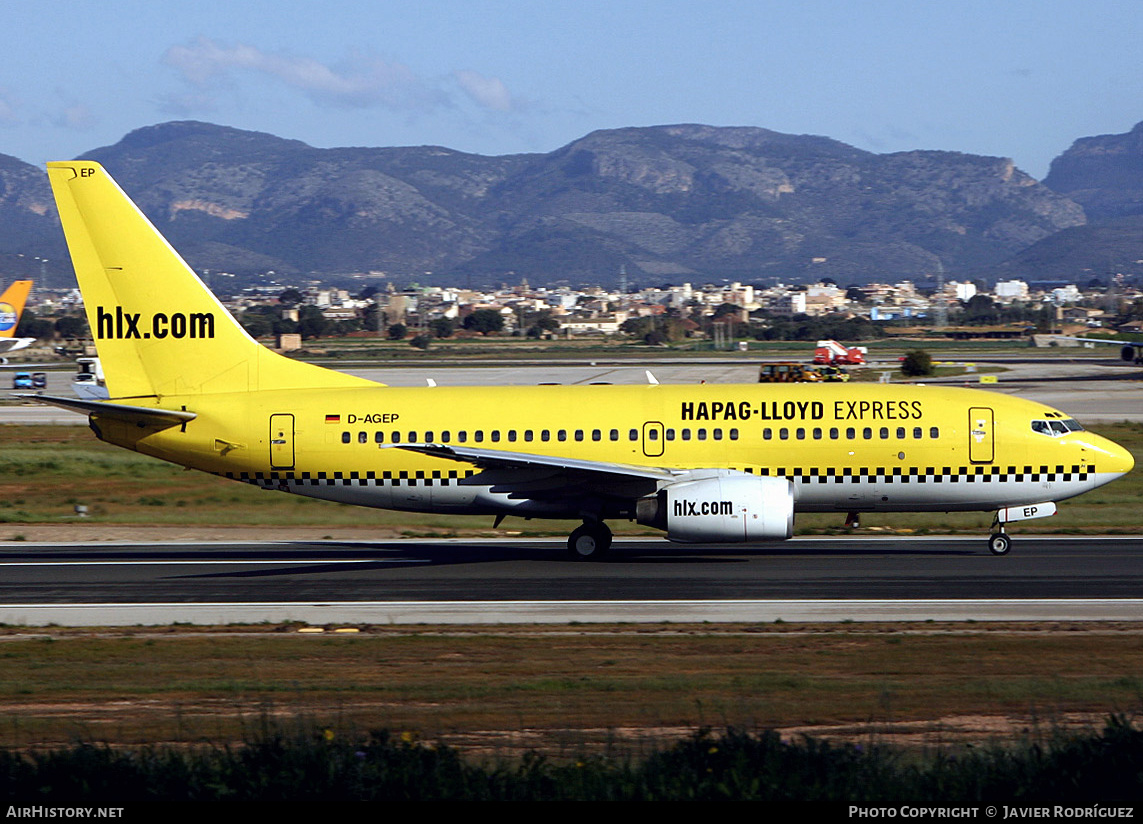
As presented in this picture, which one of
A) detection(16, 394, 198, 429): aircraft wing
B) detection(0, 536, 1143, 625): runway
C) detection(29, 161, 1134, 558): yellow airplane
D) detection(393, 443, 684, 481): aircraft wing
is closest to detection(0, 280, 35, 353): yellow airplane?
detection(0, 536, 1143, 625): runway

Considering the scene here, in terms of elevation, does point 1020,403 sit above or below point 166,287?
below

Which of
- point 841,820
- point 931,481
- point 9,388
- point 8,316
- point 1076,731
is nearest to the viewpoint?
point 841,820

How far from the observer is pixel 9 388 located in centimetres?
9188

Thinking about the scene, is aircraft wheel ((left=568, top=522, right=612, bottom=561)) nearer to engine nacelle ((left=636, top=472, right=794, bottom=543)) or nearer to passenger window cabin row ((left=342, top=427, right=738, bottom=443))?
passenger window cabin row ((left=342, top=427, right=738, bottom=443))

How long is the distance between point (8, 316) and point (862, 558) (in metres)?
104

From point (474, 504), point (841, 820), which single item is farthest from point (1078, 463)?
point (841, 820)

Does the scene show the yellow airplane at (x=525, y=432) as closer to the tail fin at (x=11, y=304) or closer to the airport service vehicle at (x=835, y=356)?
the airport service vehicle at (x=835, y=356)

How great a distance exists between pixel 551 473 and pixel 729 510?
428 cm

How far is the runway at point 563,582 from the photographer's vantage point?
24141 mm

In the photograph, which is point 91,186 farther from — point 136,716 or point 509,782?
point 509,782

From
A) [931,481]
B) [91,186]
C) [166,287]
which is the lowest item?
[931,481]

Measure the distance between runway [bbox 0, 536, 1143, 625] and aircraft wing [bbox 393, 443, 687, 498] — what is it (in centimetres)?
183

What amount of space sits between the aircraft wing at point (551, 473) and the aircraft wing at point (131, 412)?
572 cm

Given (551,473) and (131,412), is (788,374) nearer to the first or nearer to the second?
(551,473)
